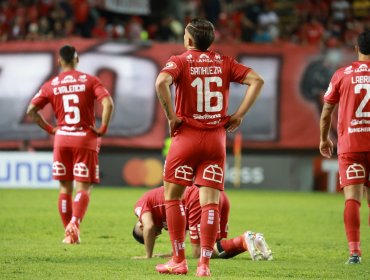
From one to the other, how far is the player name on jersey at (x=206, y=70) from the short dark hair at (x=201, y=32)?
0.19 m

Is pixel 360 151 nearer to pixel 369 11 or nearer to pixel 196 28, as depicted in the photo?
pixel 196 28

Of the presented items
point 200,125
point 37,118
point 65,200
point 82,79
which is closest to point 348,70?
point 200,125

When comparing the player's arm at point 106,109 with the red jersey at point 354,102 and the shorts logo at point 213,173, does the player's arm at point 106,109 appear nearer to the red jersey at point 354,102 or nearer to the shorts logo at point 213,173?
the red jersey at point 354,102

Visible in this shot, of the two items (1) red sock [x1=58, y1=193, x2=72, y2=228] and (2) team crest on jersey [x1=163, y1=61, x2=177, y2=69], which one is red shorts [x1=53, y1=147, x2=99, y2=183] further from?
(2) team crest on jersey [x1=163, y1=61, x2=177, y2=69]

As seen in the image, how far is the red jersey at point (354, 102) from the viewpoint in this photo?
956 cm

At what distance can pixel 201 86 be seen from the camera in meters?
8.40

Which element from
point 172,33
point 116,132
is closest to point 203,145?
point 116,132

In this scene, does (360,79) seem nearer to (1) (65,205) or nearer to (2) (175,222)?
(2) (175,222)

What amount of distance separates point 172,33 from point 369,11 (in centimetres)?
661

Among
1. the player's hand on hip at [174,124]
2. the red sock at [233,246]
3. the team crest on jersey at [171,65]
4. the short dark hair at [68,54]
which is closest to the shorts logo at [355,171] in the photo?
the red sock at [233,246]

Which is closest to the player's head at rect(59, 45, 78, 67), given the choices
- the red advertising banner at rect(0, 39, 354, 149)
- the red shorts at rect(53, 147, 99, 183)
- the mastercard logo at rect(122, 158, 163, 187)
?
the red shorts at rect(53, 147, 99, 183)

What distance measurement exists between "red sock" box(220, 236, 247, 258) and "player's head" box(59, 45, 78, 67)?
3.04m

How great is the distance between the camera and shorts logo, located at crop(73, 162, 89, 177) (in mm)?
11820

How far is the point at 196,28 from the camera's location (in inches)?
331
